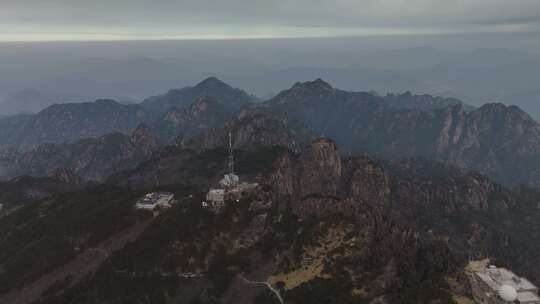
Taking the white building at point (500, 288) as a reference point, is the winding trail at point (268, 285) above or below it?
below

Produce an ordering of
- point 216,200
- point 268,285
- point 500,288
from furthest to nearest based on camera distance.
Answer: point 216,200 → point 268,285 → point 500,288

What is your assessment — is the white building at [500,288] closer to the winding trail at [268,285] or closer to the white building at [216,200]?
the winding trail at [268,285]

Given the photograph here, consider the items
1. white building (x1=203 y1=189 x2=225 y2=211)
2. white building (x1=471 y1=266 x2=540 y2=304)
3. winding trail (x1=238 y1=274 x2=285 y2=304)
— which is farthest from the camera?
white building (x1=203 y1=189 x2=225 y2=211)

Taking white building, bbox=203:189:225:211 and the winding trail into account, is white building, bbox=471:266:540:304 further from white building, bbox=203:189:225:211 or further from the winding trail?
white building, bbox=203:189:225:211

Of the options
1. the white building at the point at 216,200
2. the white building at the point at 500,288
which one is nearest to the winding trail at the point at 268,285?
the white building at the point at 216,200

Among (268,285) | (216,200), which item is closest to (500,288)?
(268,285)

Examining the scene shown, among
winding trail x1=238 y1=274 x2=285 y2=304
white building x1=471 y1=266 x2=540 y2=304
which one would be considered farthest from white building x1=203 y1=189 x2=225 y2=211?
white building x1=471 y1=266 x2=540 y2=304

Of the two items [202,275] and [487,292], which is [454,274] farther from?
[202,275]

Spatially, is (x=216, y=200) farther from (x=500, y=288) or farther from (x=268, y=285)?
(x=500, y=288)

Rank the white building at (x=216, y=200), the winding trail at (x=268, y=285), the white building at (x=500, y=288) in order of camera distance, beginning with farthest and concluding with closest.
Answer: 1. the white building at (x=216, y=200)
2. the winding trail at (x=268, y=285)
3. the white building at (x=500, y=288)
